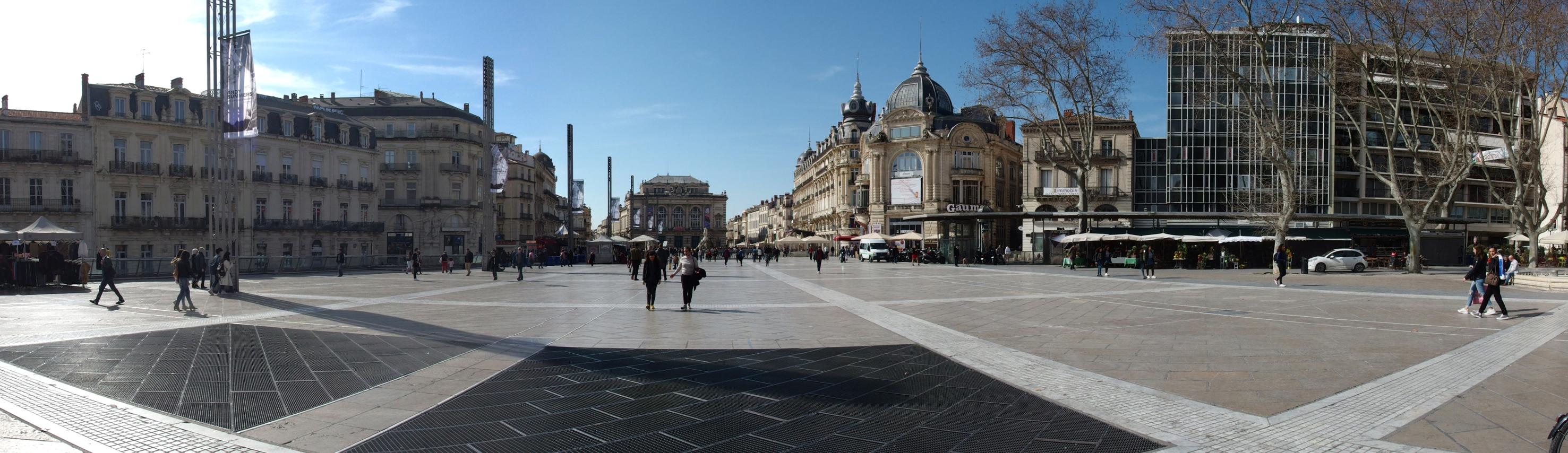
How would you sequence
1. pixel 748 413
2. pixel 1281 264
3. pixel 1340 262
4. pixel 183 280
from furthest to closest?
pixel 1340 262 → pixel 1281 264 → pixel 183 280 → pixel 748 413

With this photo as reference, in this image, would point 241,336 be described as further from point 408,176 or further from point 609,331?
point 408,176

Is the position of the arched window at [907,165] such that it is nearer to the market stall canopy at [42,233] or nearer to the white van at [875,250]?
the white van at [875,250]

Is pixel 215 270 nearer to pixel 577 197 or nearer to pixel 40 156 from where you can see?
pixel 40 156

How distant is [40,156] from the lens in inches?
1513

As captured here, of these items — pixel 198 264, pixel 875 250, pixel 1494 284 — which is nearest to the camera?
pixel 1494 284

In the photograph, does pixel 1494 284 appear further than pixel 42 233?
No

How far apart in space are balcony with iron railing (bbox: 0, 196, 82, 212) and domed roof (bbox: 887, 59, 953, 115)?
189ft

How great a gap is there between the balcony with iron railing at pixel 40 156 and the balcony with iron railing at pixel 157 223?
342 cm

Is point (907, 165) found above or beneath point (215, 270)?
above

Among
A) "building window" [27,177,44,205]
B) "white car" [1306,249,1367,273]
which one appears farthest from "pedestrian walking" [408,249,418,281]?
"white car" [1306,249,1367,273]

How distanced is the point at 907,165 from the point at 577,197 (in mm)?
28265

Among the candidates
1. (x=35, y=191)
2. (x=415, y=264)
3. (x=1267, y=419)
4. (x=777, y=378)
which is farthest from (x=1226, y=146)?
(x=35, y=191)

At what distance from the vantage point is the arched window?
65625mm

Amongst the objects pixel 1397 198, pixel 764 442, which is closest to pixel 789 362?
pixel 764 442
